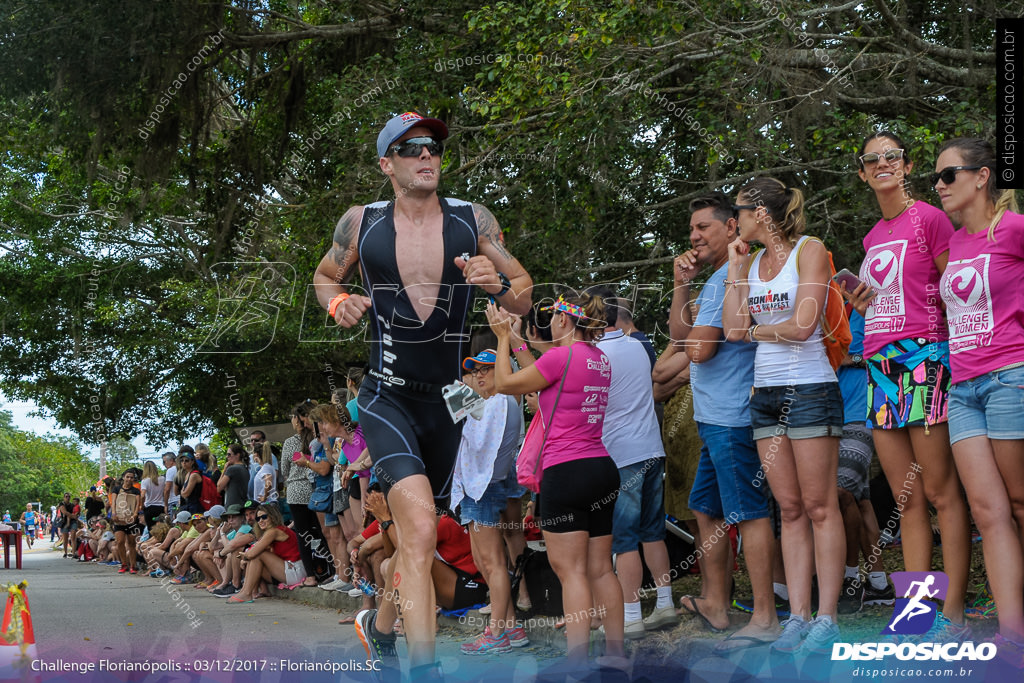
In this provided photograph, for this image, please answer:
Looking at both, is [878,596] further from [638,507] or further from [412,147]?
[412,147]

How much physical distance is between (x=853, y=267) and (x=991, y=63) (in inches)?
83.5

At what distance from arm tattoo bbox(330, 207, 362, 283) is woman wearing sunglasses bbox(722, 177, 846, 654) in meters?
2.05

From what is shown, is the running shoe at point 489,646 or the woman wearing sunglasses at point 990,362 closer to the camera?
the woman wearing sunglasses at point 990,362

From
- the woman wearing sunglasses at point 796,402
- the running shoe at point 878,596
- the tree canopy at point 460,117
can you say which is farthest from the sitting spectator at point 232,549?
the woman wearing sunglasses at point 796,402

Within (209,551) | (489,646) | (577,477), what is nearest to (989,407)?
(577,477)

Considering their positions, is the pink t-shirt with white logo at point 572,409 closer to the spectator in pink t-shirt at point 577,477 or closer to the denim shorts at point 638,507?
the spectator in pink t-shirt at point 577,477

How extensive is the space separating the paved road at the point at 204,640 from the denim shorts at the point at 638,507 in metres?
0.84

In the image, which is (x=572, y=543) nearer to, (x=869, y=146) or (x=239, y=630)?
(x=869, y=146)

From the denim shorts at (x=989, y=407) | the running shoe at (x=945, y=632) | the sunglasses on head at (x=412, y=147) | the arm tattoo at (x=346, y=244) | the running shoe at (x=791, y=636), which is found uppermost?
the sunglasses on head at (x=412, y=147)

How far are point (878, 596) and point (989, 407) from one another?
2.22 m

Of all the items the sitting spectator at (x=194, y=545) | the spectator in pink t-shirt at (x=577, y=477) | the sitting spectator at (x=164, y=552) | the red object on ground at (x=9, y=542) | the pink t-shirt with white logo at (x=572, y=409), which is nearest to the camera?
the spectator in pink t-shirt at (x=577, y=477)

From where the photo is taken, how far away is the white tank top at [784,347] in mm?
5070

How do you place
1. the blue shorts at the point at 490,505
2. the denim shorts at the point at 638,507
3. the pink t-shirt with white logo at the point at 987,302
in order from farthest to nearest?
1. the blue shorts at the point at 490,505
2. the denim shorts at the point at 638,507
3. the pink t-shirt with white logo at the point at 987,302

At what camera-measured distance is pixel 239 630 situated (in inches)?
329
